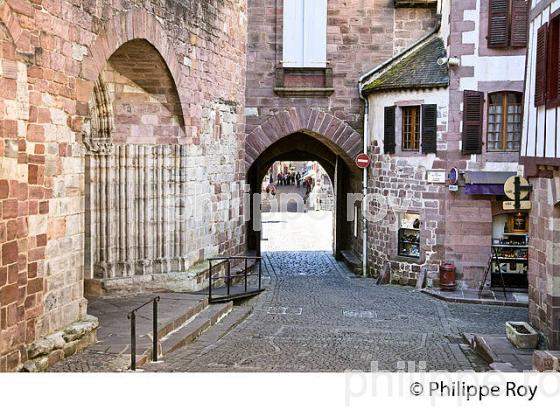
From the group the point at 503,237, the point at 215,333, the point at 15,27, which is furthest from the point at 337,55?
the point at 15,27

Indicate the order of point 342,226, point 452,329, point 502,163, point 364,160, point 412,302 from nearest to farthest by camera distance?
point 452,329
point 412,302
point 502,163
point 364,160
point 342,226

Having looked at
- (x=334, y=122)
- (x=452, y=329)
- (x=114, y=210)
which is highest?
(x=334, y=122)

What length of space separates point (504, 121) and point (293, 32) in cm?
533

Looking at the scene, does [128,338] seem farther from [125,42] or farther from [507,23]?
[507,23]

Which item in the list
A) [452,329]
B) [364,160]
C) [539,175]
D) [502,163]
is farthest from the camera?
[364,160]

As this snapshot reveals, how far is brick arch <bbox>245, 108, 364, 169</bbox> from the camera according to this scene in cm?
1845

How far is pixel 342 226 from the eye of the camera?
21562 mm

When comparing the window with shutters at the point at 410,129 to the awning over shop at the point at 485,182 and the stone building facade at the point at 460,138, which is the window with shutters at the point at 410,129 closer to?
the stone building facade at the point at 460,138

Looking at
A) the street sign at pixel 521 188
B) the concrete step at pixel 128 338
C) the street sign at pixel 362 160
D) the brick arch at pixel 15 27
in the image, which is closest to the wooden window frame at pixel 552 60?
the street sign at pixel 521 188

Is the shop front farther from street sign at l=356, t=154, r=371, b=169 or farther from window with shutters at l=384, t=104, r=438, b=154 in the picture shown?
street sign at l=356, t=154, r=371, b=169

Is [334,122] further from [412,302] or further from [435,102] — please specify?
[412,302]

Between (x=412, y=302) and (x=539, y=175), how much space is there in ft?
15.7

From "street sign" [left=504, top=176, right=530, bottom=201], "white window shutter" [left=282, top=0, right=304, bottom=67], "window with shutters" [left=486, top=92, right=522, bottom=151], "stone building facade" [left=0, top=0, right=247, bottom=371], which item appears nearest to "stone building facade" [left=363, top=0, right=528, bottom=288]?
"window with shutters" [left=486, top=92, right=522, bottom=151]
